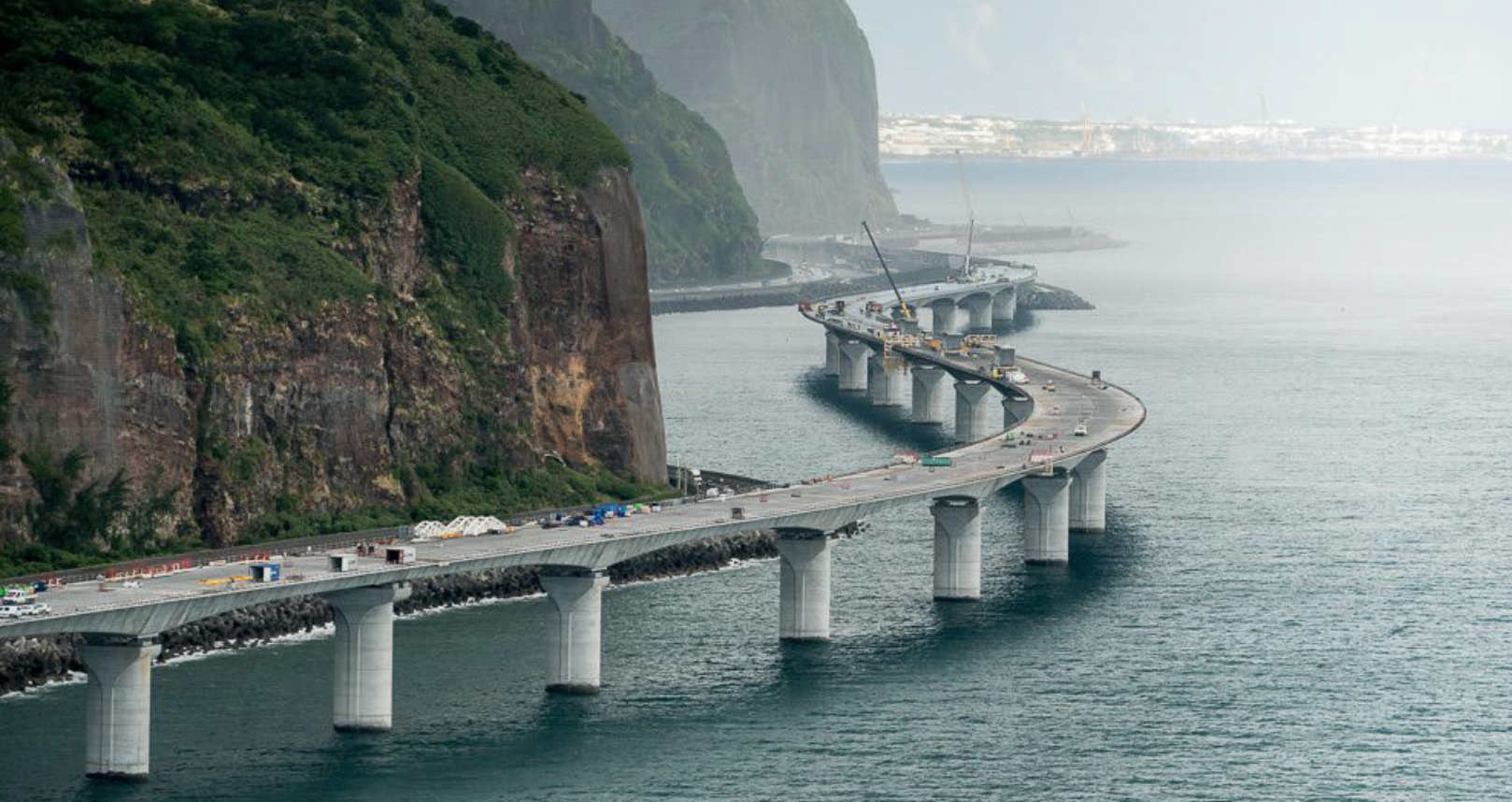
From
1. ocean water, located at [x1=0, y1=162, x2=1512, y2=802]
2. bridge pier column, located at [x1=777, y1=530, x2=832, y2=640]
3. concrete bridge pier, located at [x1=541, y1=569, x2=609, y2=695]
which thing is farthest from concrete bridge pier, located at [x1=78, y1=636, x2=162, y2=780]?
bridge pier column, located at [x1=777, y1=530, x2=832, y2=640]

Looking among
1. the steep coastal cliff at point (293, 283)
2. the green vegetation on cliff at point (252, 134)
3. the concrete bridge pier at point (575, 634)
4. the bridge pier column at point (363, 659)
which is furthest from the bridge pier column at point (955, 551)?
the bridge pier column at point (363, 659)

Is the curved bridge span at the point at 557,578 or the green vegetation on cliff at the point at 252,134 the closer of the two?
the curved bridge span at the point at 557,578

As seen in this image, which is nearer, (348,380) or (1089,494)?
(348,380)

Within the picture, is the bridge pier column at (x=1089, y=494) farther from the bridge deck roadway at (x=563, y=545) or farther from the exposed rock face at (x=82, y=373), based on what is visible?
the exposed rock face at (x=82, y=373)

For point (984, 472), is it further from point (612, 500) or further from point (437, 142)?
point (437, 142)

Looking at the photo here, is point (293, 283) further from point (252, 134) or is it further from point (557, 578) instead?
point (557, 578)

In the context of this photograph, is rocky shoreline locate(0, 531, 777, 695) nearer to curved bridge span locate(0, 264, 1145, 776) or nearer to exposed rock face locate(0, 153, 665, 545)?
curved bridge span locate(0, 264, 1145, 776)

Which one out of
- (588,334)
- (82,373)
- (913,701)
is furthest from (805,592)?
(588,334)
